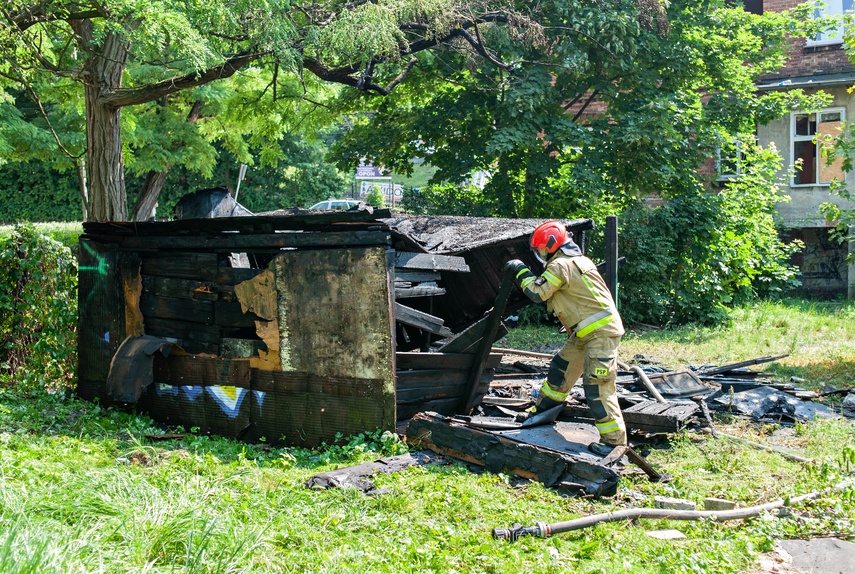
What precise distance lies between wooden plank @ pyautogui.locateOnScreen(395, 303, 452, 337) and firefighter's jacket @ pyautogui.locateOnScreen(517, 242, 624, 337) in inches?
50.3

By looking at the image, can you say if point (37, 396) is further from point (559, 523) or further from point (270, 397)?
point (559, 523)

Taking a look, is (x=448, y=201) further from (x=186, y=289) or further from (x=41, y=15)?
(x=186, y=289)

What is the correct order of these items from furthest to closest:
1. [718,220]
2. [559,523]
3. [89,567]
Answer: [718,220], [559,523], [89,567]

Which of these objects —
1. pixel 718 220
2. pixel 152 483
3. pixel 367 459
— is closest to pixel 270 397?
pixel 367 459

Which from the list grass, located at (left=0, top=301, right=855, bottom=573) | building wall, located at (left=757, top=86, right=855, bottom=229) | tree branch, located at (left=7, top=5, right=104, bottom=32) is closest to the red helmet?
grass, located at (left=0, top=301, right=855, bottom=573)

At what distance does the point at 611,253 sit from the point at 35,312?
7290mm

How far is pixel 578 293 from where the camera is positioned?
6.90 metres

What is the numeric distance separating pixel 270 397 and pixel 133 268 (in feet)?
7.71

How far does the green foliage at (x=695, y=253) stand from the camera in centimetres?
1605

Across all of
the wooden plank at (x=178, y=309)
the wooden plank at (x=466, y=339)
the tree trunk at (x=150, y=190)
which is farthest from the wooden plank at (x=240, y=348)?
the tree trunk at (x=150, y=190)

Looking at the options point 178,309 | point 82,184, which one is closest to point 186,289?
point 178,309

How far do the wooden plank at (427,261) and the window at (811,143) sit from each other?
56.7ft

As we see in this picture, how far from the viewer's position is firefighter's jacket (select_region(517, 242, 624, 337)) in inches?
269

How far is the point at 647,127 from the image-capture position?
14547mm
